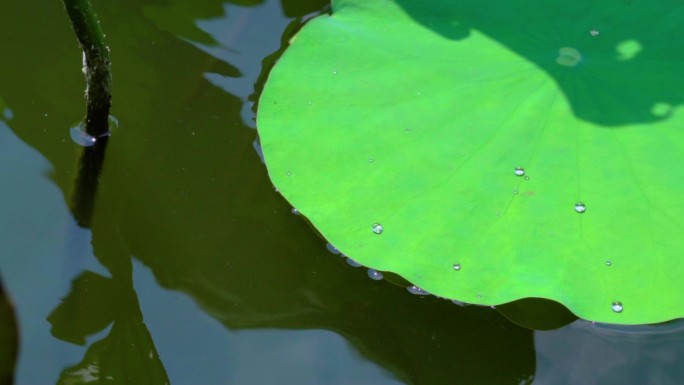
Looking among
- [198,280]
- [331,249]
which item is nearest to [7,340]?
[198,280]

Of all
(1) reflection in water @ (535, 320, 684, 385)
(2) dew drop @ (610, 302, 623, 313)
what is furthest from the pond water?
(2) dew drop @ (610, 302, 623, 313)

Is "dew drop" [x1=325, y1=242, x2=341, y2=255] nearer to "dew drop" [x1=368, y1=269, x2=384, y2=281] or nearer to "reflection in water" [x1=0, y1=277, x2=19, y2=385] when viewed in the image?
"dew drop" [x1=368, y1=269, x2=384, y2=281]

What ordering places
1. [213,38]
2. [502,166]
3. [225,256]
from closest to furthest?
[502,166]
[225,256]
[213,38]

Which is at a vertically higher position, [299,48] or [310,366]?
[299,48]

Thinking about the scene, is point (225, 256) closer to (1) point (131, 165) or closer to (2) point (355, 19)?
(1) point (131, 165)

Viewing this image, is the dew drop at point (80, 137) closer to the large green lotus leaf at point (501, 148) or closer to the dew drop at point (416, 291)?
the large green lotus leaf at point (501, 148)

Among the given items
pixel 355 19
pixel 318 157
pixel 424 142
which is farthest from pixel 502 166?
pixel 355 19
